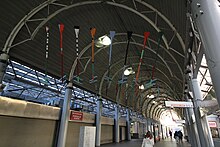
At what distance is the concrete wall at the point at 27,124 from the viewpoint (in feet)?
24.4

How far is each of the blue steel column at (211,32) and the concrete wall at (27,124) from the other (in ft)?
27.7

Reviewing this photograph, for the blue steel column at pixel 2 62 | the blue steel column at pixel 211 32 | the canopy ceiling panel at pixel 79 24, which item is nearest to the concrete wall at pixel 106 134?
the canopy ceiling panel at pixel 79 24

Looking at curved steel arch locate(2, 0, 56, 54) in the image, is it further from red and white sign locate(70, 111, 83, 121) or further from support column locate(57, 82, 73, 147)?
red and white sign locate(70, 111, 83, 121)

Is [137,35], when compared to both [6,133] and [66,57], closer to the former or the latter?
[66,57]

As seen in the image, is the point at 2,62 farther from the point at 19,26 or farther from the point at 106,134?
the point at 106,134

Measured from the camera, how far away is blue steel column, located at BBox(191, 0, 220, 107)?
1997 mm

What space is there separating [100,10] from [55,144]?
9473 mm

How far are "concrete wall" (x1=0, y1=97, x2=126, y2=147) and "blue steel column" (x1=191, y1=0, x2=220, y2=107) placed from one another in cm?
844

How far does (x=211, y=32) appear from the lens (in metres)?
2.06

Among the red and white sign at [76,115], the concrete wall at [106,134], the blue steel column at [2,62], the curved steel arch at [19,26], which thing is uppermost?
the curved steel arch at [19,26]

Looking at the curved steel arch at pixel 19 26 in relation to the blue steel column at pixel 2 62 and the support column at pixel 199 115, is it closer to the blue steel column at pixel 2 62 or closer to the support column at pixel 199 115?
the blue steel column at pixel 2 62

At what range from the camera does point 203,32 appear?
7.29 feet

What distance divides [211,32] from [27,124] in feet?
31.7

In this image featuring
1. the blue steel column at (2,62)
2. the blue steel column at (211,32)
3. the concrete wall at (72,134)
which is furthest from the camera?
the concrete wall at (72,134)
